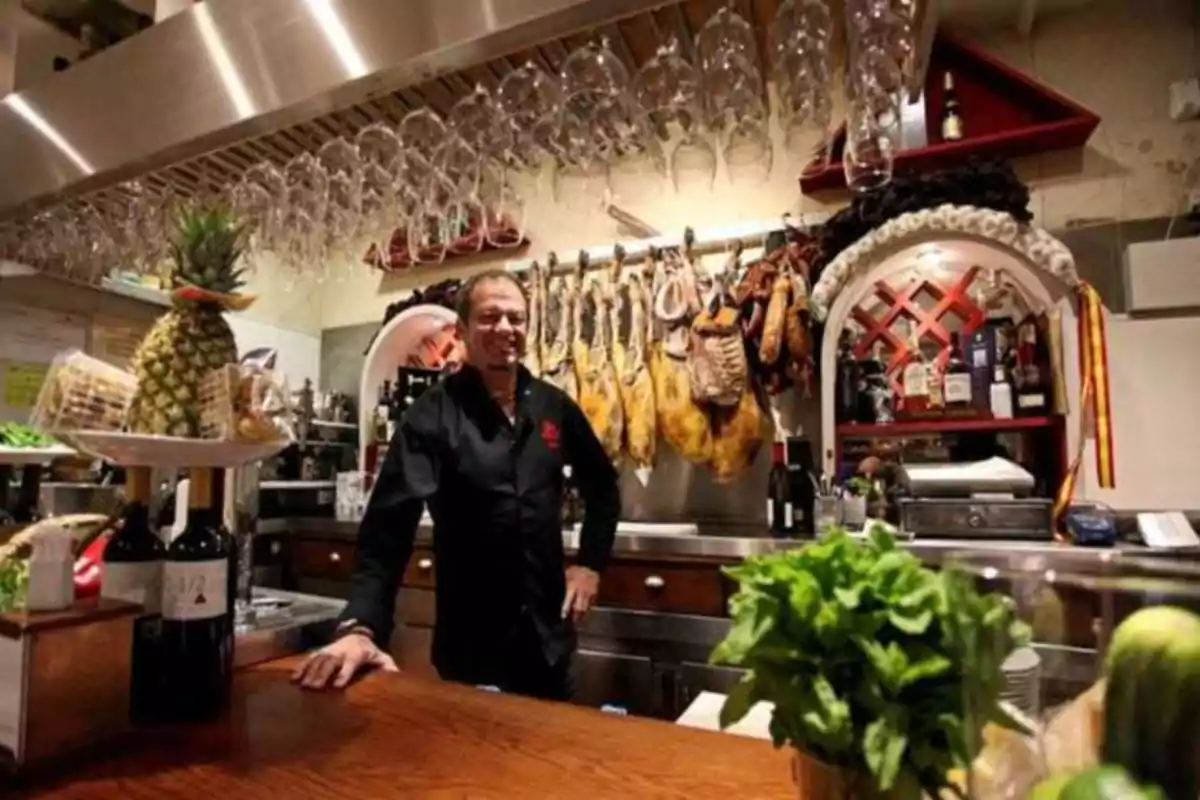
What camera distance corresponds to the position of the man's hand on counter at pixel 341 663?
1.04 metres

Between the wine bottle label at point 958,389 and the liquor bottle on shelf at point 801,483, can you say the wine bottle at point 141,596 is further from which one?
the wine bottle label at point 958,389

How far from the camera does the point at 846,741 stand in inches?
17.5

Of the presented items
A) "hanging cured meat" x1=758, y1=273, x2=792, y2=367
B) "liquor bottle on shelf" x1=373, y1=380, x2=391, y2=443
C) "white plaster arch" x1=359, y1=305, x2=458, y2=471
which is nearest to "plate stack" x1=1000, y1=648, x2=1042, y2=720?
"hanging cured meat" x1=758, y1=273, x2=792, y2=367

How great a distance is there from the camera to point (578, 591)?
1.62 meters

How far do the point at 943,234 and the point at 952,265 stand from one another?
0.24 m

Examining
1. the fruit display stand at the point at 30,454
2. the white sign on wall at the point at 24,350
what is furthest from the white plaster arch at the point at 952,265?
the white sign on wall at the point at 24,350

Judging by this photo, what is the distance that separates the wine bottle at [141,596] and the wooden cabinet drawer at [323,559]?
1.85 m

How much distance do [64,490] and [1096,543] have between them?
2.91 meters

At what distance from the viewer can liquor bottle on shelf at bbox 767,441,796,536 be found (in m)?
2.30

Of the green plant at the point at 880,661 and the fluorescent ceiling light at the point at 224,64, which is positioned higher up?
the fluorescent ceiling light at the point at 224,64

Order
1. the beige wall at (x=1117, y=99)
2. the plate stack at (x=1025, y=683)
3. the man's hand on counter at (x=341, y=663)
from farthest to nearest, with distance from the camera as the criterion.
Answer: the beige wall at (x=1117, y=99) < the man's hand on counter at (x=341, y=663) < the plate stack at (x=1025, y=683)

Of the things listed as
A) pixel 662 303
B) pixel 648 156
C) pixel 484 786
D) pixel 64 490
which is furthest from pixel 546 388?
pixel 64 490

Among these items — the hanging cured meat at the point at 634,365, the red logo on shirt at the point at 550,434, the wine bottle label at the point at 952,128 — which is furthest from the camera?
the hanging cured meat at the point at 634,365

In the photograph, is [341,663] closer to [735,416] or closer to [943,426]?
[735,416]
